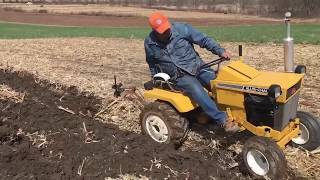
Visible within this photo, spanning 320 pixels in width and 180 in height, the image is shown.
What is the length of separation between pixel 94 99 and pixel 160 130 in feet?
8.70

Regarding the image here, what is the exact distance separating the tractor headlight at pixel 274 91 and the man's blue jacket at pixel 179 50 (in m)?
1.22

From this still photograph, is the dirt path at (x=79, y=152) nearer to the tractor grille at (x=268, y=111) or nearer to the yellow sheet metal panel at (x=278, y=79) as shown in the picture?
the tractor grille at (x=268, y=111)

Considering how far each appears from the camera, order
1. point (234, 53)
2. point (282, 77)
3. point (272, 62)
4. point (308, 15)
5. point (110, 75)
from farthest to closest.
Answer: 1. point (308, 15)
2. point (234, 53)
3. point (272, 62)
4. point (110, 75)
5. point (282, 77)

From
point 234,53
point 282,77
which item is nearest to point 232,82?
point 282,77

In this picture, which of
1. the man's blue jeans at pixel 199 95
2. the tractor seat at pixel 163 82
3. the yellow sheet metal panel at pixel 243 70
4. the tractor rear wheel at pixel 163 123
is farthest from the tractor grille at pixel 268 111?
the tractor seat at pixel 163 82

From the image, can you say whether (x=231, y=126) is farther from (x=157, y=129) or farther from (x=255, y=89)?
(x=157, y=129)

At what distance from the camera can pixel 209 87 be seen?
5.95 meters

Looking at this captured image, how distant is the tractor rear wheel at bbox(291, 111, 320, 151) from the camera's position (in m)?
5.60

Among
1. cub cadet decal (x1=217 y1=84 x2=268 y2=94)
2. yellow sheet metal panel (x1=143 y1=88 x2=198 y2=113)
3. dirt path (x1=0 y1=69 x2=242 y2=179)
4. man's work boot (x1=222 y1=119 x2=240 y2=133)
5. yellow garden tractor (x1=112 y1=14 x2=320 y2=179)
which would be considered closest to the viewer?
yellow garden tractor (x1=112 y1=14 x2=320 y2=179)

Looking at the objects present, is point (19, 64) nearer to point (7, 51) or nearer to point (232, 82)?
point (7, 51)

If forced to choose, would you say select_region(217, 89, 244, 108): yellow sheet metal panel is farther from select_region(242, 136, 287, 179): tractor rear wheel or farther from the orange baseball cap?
the orange baseball cap

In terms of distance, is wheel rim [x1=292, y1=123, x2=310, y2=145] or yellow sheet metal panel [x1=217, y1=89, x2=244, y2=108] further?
wheel rim [x1=292, y1=123, x2=310, y2=145]

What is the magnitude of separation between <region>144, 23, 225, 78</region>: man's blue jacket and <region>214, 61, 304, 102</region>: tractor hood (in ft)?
1.56

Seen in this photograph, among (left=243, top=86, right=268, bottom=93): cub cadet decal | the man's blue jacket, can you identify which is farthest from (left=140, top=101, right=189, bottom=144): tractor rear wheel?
(left=243, top=86, right=268, bottom=93): cub cadet decal
